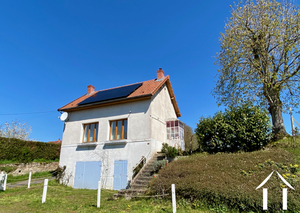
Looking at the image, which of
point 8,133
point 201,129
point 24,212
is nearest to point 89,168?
point 24,212

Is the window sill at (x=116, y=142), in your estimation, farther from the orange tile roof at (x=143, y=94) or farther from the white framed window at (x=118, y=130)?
the orange tile roof at (x=143, y=94)

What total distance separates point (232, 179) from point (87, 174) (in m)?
10.6

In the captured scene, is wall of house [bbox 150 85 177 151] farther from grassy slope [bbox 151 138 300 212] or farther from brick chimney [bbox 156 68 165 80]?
grassy slope [bbox 151 138 300 212]

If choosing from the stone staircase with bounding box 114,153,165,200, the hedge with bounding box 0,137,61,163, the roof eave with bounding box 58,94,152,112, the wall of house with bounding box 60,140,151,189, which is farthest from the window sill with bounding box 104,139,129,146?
the hedge with bounding box 0,137,61,163

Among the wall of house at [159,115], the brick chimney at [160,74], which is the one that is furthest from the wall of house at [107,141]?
the brick chimney at [160,74]

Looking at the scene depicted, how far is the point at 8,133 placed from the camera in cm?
3122

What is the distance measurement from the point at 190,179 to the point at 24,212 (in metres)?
6.44

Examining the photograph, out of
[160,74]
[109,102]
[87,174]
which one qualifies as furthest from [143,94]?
[87,174]

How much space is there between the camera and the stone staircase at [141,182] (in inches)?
346

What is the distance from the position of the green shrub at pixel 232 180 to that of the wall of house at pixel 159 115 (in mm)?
3986

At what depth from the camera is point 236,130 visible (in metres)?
10.8

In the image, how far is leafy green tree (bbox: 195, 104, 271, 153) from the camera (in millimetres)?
10664

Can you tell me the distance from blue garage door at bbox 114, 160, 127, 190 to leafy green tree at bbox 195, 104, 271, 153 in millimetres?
5294

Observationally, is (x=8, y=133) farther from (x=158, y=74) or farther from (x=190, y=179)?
(x=190, y=179)
